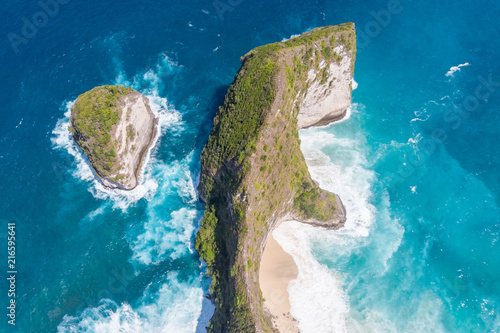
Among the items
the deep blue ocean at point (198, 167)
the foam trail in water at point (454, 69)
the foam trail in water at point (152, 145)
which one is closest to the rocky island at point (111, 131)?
the foam trail in water at point (152, 145)

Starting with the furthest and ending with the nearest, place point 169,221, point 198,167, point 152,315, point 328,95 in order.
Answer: point 198,167
point 328,95
point 169,221
point 152,315

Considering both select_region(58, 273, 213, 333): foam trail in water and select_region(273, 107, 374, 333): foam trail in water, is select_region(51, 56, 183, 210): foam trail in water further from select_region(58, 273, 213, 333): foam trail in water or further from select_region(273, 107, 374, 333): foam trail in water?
select_region(273, 107, 374, 333): foam trail in water

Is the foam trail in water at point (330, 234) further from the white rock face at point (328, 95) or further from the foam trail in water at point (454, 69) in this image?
the foam trail in water at point (454, 69)

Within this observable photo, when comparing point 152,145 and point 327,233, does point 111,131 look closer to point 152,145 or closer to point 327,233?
point 152,145

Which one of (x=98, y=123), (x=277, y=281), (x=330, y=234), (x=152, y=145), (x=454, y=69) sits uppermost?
(x=98, y=123)

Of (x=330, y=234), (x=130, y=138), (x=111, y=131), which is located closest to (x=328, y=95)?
(x=330, y=234)

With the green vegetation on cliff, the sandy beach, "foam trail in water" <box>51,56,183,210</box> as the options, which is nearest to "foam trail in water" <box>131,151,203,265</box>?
"foam trail in water" <box>51,56,183,210</box>
